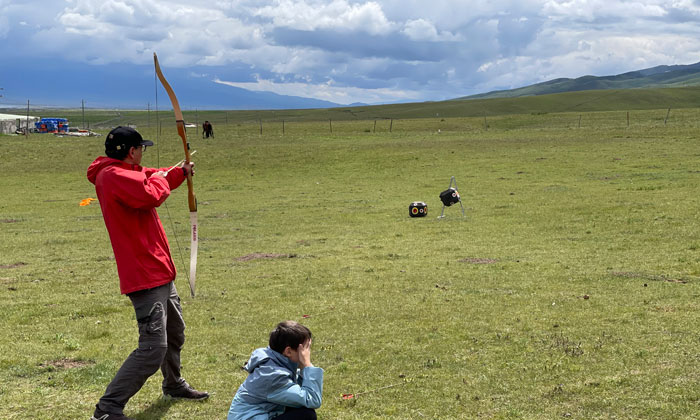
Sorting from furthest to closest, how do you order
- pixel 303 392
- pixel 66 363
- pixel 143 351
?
pixel 66 363, pixel 143 351, pixel 303 392

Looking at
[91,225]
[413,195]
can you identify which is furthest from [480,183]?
[91,225]

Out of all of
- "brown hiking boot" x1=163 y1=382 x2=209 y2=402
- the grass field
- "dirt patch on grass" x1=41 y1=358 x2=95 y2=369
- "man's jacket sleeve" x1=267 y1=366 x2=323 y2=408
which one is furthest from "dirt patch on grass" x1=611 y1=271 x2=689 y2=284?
"dirt patch on grass" x1=41 y1=358 x2=95 y2=369

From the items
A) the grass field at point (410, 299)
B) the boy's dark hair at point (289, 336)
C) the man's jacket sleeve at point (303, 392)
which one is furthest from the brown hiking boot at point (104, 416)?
the boy's dark hair at point (289, 336)

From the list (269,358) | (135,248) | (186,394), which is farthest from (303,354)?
(186,394)

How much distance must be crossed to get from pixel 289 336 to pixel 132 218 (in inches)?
84.0

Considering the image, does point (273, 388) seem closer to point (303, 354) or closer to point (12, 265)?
point (303, 354)

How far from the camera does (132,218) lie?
6.51 m

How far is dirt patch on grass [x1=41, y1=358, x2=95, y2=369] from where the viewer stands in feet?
29.9

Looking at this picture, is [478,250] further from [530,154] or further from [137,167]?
[530,154]

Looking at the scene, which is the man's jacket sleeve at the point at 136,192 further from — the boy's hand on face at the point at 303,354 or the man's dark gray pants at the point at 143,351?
the boy's hand on face at the point at 303,354

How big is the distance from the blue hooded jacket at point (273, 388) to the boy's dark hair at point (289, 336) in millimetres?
128

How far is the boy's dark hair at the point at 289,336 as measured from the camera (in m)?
5.72

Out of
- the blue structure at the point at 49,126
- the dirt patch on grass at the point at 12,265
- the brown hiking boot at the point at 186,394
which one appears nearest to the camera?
the brown hiking boot at the point at 186,394

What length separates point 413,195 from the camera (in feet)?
104
